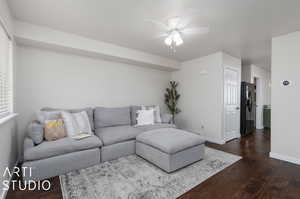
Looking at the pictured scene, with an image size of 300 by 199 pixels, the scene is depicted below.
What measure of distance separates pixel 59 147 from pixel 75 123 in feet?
1.81

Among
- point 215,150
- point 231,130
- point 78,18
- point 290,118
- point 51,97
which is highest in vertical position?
point 78,18

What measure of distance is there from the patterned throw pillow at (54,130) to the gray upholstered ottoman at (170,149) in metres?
1.39

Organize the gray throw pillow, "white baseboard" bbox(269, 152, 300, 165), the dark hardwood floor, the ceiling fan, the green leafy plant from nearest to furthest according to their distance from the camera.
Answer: the dark hardwood floor
the gray throw pillow
the ceiling fan
"white baseboard" bbox(269, 152, 300, 165)
the green leafy plant

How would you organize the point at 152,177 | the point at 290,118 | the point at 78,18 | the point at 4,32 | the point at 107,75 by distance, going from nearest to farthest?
the point at 4,32, the point at 152,177, the point at 78,18, the point at 290,118, the point at 107,75

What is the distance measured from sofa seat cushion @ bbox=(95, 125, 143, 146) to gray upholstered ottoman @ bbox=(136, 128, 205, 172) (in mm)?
238

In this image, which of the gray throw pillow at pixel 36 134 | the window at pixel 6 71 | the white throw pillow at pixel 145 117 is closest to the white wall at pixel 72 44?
the window at pixel 6 71

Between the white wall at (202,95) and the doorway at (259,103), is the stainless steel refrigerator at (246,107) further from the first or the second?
the white wall at (202,95)

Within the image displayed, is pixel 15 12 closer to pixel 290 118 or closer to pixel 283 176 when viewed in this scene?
pixel 283 176

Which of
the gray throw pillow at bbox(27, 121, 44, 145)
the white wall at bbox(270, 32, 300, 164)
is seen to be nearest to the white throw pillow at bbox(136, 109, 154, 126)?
the gray throw pillow at bbox(27, 121, 44, 145)

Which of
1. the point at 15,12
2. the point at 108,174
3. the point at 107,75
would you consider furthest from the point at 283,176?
the point at 15,12

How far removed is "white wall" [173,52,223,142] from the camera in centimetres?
366

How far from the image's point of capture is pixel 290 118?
258cm

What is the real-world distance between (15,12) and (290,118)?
4957 millimetres

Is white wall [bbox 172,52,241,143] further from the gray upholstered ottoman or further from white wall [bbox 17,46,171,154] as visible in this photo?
the gray upholstered ottoman
